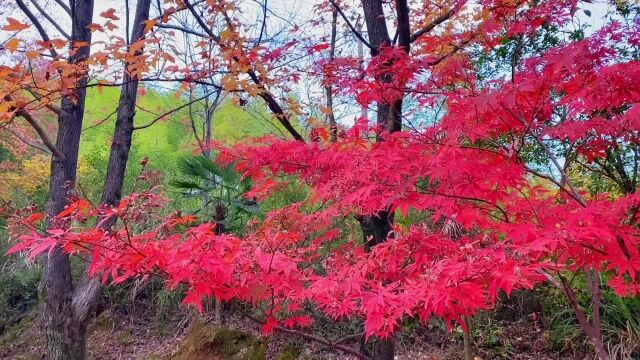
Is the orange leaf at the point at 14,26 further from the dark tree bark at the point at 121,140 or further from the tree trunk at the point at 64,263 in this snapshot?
the dark tree bark at the point at 121,140

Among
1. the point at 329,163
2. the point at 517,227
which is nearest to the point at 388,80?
the point at 329,163

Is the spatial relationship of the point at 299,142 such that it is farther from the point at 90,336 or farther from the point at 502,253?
the point at 90,336

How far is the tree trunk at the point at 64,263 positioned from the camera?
13.4 ft

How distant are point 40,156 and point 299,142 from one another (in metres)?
9.39

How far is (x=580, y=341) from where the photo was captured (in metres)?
4.55

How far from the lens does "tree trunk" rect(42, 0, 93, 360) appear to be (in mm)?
4086

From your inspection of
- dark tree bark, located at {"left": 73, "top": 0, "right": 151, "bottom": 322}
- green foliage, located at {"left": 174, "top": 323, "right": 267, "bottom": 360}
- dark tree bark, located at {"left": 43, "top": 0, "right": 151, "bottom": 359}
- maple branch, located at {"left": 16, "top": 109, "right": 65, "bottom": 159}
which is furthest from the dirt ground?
maple branch, located at {"left": 16, "top": 109, "right": 65, "bottom": 159}

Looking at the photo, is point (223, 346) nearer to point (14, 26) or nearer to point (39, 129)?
point (39, 129)

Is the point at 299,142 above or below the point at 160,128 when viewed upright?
below

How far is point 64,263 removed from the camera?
164 inches

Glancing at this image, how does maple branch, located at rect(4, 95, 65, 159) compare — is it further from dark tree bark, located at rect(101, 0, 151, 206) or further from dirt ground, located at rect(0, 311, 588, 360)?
dirt ground, located at rect(0, 311, 588, 360)

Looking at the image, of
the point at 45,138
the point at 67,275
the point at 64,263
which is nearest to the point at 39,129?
the point at 45,138

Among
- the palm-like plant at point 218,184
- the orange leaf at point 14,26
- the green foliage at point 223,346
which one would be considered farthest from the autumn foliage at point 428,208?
the green foliage at point 223,346

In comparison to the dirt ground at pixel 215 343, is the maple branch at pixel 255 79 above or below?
above
